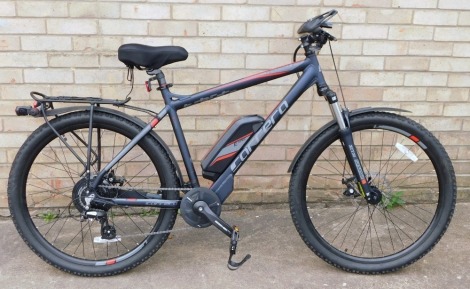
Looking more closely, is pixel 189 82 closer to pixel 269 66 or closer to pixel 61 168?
pixel 269 66

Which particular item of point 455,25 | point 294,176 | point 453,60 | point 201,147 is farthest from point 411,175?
point 201,147

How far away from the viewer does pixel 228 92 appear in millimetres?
2867

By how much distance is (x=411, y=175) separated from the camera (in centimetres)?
393

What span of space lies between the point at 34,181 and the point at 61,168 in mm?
233

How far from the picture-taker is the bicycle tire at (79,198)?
2840 millimetres

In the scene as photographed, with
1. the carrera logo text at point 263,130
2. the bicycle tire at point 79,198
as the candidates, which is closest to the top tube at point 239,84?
the carrera logo text at point 263,130

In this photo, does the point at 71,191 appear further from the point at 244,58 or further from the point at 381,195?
the point at 381,195

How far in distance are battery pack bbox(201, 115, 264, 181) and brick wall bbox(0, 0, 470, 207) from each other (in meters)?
0.75

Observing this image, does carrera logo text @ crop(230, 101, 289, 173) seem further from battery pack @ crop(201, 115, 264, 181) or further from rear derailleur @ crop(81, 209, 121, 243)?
rear derailleur @ crop(81, 209, 121, 243)

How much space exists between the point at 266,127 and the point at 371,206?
A: 48.0 inches

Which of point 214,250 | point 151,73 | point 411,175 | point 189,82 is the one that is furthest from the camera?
point 411,175

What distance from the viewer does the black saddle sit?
273 centimetres

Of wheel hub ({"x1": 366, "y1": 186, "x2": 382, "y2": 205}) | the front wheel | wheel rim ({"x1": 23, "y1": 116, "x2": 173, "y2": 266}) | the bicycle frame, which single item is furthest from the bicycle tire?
wheel hub ({"x1": 366, "y1": 186, "x2": 382, "y2": 205})

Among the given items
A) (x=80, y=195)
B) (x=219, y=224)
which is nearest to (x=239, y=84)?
(x=219, y=224)
